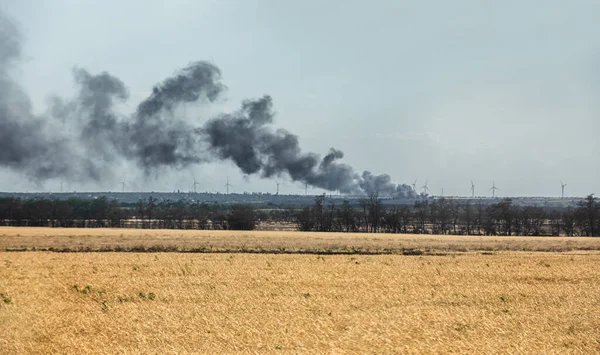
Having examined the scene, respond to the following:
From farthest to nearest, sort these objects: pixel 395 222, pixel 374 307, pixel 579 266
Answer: pixel 395 222 → pixel 579 266 → pixel 374 307

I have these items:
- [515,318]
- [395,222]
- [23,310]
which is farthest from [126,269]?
[395,222]

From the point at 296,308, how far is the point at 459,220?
534 feet

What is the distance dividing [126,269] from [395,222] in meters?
126

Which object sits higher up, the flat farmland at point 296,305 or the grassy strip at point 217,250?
the grassy strip at point 217,250

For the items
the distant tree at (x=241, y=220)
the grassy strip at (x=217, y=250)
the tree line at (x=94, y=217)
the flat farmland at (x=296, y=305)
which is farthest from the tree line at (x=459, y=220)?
the flat farmland at (x=296, y=305)

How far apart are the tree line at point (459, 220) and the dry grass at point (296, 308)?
10936cm

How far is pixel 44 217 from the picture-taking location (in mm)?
179625

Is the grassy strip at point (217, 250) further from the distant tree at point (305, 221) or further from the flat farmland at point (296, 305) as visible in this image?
the distant tree at point (305, 221)

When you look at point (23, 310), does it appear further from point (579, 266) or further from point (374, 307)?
point (579, 266)

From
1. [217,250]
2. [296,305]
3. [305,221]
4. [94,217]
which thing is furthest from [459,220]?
[296,305]

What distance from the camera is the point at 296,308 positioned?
34.5 m

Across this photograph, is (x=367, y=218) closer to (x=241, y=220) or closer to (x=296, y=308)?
(x=241, y=220)

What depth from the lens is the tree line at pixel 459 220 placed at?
520ft

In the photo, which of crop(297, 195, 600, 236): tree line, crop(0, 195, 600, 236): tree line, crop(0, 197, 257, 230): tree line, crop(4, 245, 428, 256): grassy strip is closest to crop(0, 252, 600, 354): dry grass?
crop(4, 245, 428, 256): grassy strip
